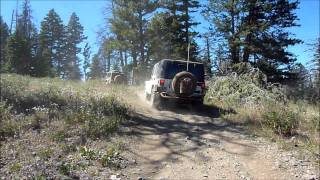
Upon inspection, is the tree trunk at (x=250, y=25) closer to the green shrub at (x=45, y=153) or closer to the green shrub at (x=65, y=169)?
the green shrub at (x=45, y=153)

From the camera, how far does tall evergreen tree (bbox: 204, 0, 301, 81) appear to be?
29.6 m

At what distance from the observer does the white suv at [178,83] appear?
16.4m

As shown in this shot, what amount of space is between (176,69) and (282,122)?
19.8 feet

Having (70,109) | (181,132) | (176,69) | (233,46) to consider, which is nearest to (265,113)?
(181,132)

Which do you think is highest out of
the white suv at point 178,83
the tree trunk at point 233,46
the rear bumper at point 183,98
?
the tree trunk at point 233,46

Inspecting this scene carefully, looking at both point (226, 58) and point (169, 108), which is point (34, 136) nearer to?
point (169, 108)

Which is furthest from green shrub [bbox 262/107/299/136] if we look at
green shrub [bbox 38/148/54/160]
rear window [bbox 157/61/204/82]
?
green shrub [bbox 38/148/54/160]

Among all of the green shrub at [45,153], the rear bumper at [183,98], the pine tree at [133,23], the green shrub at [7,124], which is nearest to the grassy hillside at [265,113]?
the rear bumper at [183,98]

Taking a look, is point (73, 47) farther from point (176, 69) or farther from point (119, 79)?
point (176, 69)

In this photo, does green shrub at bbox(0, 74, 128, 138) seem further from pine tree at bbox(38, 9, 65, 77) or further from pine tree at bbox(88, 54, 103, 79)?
pine tree at bbox(88, 54, 103, 79)

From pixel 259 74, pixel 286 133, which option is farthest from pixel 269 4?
pixel 286 133

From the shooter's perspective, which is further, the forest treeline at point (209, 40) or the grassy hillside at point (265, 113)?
the forest treeline at point (209, 40)

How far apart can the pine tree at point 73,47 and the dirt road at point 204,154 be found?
62.7m

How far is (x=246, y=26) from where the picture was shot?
97.7 ft
